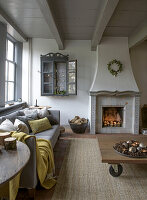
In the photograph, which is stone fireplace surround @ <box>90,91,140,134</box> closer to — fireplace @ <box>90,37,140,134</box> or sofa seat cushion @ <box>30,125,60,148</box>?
fireplace @ <box>90,37,140,134</box>

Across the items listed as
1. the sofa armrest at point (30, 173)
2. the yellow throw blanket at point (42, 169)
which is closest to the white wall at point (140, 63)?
the yellow throw blanket at point (42, 169)

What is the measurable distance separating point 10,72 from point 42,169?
12.1ft

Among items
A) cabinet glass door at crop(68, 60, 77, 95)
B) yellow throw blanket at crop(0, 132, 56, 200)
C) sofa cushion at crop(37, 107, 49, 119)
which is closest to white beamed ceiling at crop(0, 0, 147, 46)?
cabinet glass door at crop(68, 60, 77, 95)

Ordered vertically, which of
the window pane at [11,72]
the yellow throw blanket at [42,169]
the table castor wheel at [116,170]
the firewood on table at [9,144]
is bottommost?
the table castor wheel at [116,170]

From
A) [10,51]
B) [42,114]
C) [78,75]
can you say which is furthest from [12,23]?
[78,75]

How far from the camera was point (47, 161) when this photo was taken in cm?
228

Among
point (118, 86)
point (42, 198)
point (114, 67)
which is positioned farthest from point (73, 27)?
point (42, 198)

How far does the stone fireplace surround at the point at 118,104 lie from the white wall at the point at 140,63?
0.78 meters

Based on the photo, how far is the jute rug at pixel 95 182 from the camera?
2.06 m

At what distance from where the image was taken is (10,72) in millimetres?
5055

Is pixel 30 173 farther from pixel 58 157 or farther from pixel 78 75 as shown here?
pixel 78 75

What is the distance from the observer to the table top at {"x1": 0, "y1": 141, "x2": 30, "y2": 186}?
1.07 meters

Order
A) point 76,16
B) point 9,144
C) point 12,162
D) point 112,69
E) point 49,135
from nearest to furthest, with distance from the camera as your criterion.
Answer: point 12,162 < point 9,144 < point 49,135 < point 76,16 < point 112,69

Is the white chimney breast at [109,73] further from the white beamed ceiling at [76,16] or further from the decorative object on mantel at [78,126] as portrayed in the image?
the decorative object on mantel at [78,126]
